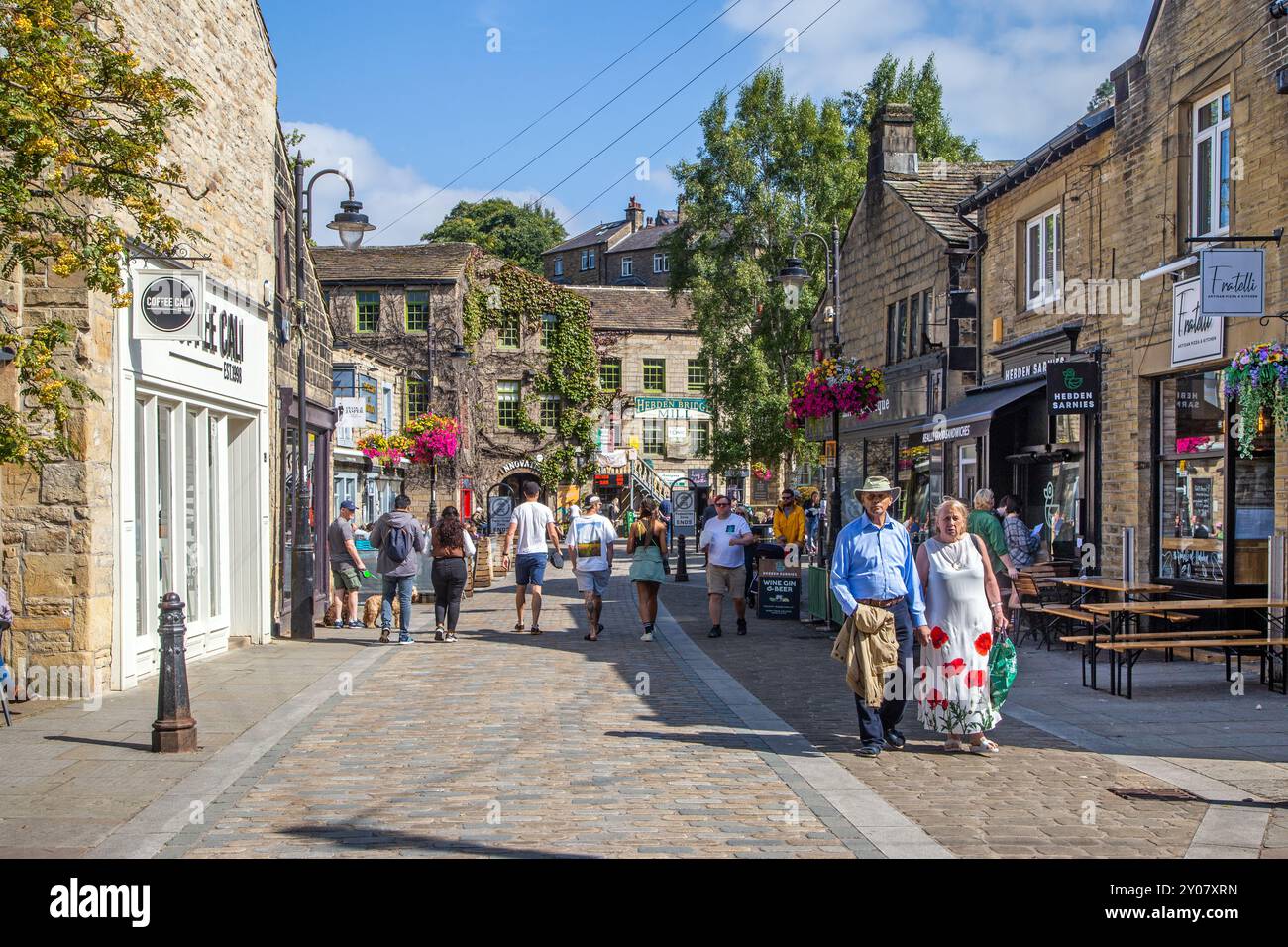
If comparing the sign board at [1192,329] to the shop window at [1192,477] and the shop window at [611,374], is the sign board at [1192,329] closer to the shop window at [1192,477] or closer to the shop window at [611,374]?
the shop window at [1192,477]

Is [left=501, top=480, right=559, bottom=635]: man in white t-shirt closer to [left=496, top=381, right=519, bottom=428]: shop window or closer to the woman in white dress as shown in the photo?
the woman in white dress

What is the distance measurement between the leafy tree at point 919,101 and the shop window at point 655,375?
45.1ft

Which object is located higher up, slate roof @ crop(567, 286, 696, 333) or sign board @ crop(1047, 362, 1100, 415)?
slate roof @ crop(567, 286, 696, 333)

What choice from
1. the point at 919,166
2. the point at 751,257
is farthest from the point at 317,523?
the point at 751,257

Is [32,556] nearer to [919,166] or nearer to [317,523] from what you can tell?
[317,523]

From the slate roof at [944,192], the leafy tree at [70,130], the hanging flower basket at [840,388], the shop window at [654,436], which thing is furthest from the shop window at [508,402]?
the leafy tree at [70,130]

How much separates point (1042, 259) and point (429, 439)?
1701cm

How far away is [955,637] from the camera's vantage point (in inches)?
351

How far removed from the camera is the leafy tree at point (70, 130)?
307 inches

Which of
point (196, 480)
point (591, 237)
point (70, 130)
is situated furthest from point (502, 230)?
point (70, 130)

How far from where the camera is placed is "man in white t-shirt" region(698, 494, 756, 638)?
1664cm

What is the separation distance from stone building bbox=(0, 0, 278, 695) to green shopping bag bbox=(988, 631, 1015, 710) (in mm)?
7139

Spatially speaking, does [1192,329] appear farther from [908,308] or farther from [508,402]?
[508,402]

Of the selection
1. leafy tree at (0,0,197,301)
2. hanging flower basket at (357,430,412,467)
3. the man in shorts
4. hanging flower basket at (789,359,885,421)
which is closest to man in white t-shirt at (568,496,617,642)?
the man in shorts
